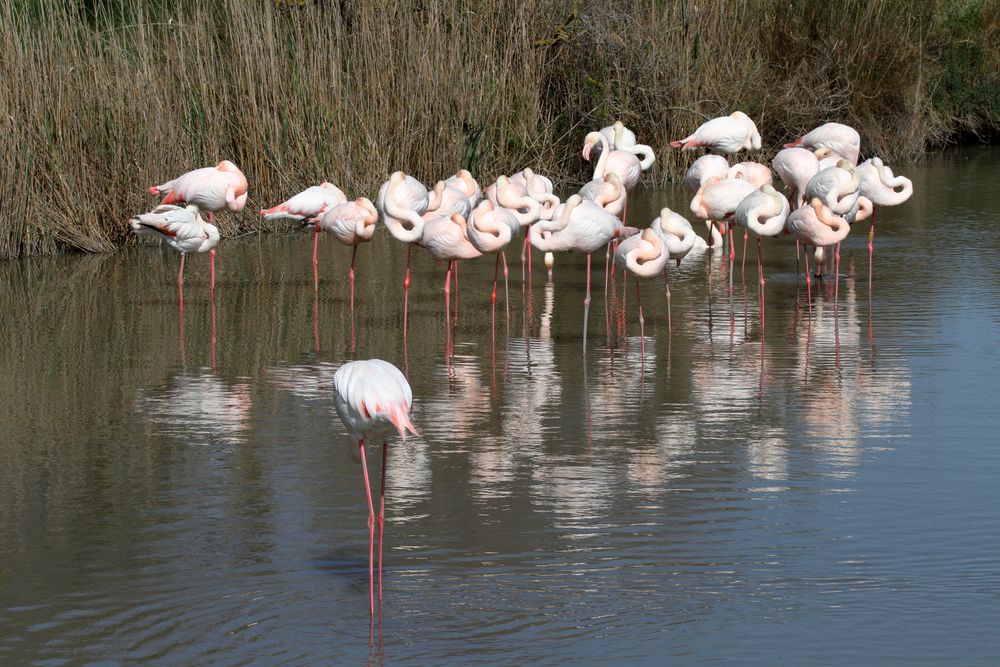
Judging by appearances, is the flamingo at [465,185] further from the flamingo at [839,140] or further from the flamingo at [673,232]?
the flamingo at [839,140]

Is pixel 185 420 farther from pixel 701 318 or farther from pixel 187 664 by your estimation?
pixel 701 318

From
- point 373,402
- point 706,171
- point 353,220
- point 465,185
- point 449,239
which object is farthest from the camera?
point 706,171

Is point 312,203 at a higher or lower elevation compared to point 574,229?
higher

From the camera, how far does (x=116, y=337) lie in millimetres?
8484

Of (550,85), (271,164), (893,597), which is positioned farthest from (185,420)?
(550,85)

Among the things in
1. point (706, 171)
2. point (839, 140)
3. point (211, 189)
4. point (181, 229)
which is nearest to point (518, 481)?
point (181, 229)

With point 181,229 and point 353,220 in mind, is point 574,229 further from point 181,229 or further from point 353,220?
point 181,229

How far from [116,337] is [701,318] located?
336 centimetres

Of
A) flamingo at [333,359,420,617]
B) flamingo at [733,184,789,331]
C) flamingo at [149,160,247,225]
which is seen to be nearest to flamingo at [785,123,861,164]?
flamingo at [733,184,789,331]

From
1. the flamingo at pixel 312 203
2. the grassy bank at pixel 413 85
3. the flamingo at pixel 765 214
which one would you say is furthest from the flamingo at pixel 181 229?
the flamingo at pixel 765 214

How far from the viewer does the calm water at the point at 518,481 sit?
13.8ft

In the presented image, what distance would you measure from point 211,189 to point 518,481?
17.2ft

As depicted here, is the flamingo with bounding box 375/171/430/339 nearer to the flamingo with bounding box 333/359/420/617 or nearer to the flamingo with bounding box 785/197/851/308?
the flamingo with bounding box 785/197/851/308

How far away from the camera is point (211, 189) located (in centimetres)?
1018
